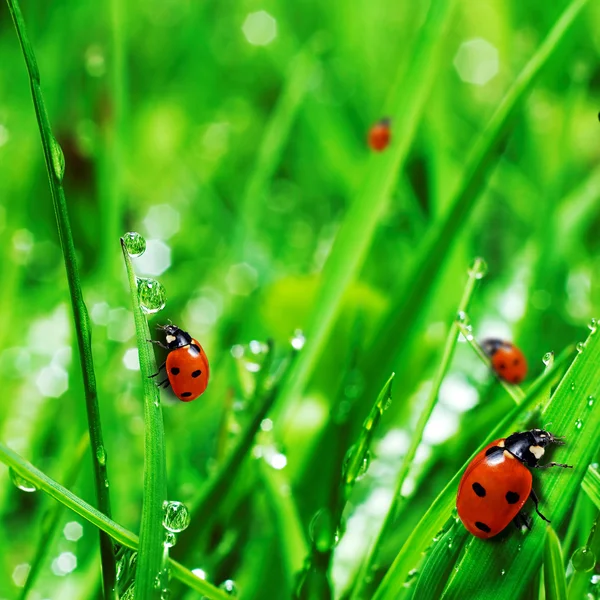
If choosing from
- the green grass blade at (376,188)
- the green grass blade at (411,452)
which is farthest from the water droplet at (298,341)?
the green grass blade at (411,452)

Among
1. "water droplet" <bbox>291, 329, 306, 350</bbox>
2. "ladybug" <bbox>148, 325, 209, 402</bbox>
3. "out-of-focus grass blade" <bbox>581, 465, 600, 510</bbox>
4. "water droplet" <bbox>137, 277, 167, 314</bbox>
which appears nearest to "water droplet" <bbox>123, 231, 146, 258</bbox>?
"water droplet" <bbox>137, 277, 167, 314</bbox>

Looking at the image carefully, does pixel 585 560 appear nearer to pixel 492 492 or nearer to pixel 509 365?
pixel 492 492

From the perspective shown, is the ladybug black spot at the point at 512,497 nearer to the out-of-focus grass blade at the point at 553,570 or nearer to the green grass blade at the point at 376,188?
the out-of-focus grass blade at the point at 553,570

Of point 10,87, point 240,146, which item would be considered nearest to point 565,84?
point 240,146

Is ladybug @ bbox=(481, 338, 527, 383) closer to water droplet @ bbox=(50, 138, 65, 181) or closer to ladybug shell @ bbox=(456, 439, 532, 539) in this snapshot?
ladybug shell @ bbox=(456, 439, 532, 539)

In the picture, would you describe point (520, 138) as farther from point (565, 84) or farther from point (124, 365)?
point (124, 365)
